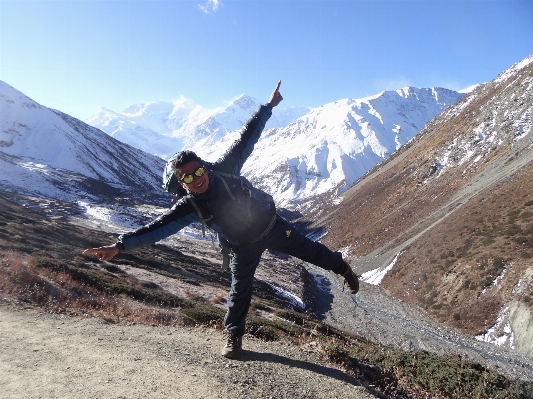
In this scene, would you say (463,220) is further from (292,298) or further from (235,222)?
(235,222)

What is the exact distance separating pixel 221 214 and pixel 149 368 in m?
2.29

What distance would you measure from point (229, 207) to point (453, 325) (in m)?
33.1

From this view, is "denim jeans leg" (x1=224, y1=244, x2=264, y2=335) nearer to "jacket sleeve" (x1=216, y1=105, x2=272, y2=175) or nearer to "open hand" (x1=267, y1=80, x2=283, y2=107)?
"jacket sleeve" (x1=216, y1=105, x2=272, y2=175)

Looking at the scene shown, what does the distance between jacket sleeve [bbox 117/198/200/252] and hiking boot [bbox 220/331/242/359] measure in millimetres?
1969

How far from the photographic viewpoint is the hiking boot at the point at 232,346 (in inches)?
218

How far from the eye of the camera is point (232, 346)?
5578 mm

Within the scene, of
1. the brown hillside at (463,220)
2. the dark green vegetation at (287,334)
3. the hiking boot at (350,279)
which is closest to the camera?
the hiking boot at (350,279)

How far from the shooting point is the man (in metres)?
4.81

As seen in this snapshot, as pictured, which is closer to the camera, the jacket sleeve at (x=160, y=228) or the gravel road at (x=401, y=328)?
the jacket sleeve at (x=160, y=228)

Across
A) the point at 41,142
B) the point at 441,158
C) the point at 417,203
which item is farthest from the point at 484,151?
the point at 41,142

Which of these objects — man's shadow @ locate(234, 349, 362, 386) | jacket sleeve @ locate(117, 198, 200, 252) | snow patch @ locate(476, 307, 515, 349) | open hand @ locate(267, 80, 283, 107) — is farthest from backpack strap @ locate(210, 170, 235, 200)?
snow patch @ locate(476, 307, 515, 349)

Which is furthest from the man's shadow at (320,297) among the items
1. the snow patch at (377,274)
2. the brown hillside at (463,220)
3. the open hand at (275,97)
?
the open hand at (275,97)

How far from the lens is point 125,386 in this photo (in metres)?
4.23

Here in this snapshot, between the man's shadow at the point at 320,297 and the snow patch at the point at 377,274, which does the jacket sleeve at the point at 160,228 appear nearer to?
the man's shadow at the point at 320,297
